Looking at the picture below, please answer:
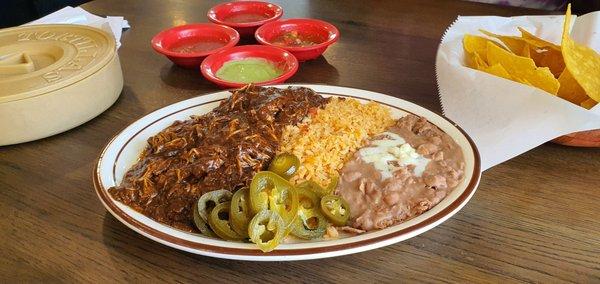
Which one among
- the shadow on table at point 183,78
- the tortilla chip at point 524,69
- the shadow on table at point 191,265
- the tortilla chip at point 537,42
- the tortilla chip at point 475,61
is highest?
the tortilla chip at point 537,42

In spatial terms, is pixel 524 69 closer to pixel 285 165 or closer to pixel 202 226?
pixel 285 165

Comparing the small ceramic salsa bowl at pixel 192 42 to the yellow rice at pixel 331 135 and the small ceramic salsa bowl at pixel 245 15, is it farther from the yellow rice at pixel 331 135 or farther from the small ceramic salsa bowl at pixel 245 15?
the yellow rice at pixel 331 135

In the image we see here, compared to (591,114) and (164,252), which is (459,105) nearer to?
(591,114)

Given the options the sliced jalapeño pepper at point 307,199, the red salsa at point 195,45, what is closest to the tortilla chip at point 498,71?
Answer: the sliced jalapeño pepper at point 307,199

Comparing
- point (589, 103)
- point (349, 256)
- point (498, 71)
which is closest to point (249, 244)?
point (349, 256)

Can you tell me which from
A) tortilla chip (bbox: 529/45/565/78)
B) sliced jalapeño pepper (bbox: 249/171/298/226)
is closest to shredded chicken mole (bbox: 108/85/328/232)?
sliced jalapeño pepper (bbox: 249/171/298/226)

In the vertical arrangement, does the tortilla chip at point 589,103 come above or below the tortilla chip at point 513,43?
below

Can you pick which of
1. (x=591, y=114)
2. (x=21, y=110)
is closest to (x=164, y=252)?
(x=21, y=110)
